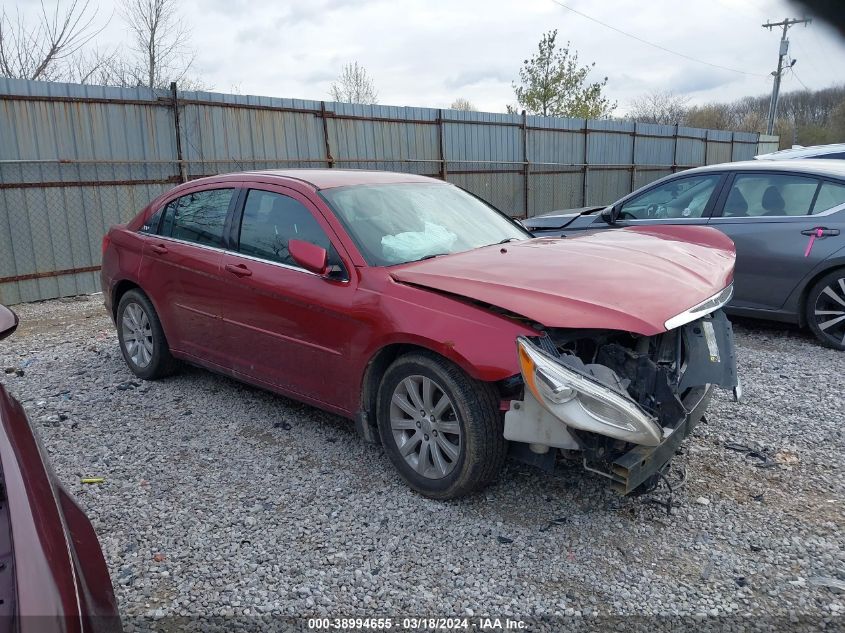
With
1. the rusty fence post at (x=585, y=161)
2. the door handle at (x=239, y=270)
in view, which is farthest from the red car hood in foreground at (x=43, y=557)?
the rusty fence post at (x=585, y=161)

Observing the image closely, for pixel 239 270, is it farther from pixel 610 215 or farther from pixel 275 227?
pixel 610 215

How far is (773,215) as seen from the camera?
5969mm

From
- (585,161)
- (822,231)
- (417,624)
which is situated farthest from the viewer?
(585,161)

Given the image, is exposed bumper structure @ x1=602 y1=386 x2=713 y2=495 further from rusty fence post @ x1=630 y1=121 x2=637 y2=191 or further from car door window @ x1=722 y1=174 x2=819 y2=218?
rusty fence post @ x1=630 y1=121 x2=637 y2=191

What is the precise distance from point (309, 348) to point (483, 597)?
5.59ft

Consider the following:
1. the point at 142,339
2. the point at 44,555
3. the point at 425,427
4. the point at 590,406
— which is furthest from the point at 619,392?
the point at 142,339

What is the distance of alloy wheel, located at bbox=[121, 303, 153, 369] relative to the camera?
5.06 m

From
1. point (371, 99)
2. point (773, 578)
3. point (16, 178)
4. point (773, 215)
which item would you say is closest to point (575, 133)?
point (773, 215)

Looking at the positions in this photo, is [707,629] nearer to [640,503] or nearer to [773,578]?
[773,578]

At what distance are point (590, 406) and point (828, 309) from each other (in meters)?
4.20

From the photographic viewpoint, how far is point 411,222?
12.9 feet

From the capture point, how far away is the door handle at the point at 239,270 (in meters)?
4.04

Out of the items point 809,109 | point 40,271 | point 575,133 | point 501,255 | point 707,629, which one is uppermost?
point 575,133

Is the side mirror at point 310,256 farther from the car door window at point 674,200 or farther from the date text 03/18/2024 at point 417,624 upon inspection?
the car door window at point 674,200
